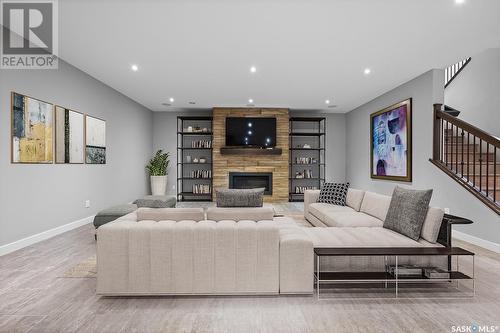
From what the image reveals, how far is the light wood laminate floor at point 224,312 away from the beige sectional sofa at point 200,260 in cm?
11

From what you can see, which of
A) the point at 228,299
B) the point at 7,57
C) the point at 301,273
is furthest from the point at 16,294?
the point at 7,57

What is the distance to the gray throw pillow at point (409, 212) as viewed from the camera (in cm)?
290

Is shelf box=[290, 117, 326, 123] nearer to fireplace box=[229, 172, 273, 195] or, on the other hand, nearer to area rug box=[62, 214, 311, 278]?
fireplace box=[229, 172, 273, 195]

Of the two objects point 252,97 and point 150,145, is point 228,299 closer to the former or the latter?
point 252,97

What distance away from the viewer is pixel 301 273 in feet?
7.97

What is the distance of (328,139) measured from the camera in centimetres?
947

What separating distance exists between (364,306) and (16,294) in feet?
10.0

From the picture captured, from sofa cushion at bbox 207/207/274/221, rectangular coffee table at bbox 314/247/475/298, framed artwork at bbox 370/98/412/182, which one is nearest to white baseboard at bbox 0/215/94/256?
sofa cushion at bbox 207/207/274/221

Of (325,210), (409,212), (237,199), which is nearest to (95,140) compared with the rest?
(237,199)

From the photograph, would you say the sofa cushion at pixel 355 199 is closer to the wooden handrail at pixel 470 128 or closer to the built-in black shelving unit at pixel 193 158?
the wooden handrail at pixel 470 128

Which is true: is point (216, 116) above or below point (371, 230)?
above

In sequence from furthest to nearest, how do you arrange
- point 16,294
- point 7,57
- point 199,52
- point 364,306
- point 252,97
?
point 252,97 → point 199,52 → point 7,57 → point 16,294 → point 364,306

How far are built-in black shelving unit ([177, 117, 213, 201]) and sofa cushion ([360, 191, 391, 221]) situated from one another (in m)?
5.39

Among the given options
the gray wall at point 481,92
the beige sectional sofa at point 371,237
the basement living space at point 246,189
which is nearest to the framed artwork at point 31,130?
the basement living space at point 246,189
